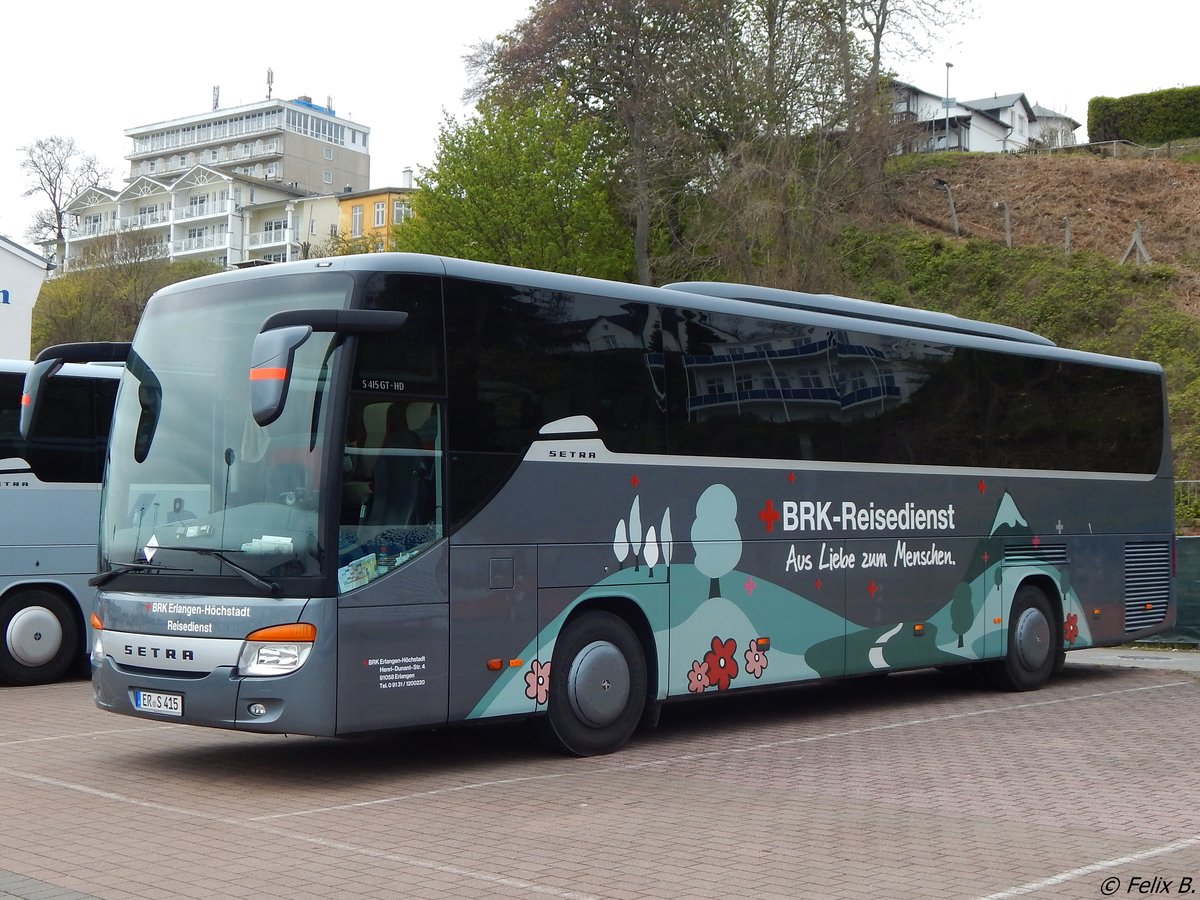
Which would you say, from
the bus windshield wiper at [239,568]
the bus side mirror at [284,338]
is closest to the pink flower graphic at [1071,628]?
the bus side mirror at [284,338]

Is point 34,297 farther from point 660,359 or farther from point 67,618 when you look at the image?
point 660,359

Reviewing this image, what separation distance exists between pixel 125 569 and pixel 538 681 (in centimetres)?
303

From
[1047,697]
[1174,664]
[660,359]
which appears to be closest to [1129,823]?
[660,359]

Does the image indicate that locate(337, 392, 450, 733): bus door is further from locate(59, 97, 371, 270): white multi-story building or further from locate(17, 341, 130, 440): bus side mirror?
locate(59, 97, 371, 270): white multi-story building

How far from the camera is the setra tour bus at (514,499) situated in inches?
361

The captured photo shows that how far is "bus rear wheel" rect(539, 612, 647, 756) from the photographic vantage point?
10531 mm

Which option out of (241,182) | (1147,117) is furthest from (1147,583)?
(241,182)

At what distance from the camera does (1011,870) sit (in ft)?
23.4

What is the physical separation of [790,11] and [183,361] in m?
29.6

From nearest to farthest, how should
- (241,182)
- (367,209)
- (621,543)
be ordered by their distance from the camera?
(621,543) → (367,209) → (241,182)

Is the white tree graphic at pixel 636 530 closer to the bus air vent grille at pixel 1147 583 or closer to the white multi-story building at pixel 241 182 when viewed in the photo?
Result: the bus air vent grille at pixel 1147 583

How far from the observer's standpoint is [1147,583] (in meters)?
17.2

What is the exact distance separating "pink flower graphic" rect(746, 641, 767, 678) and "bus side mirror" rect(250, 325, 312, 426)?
5.20m

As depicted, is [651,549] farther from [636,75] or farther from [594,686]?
[636,75]
